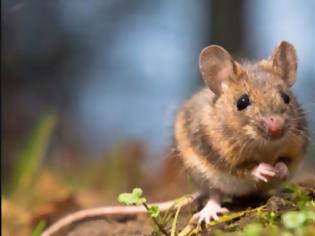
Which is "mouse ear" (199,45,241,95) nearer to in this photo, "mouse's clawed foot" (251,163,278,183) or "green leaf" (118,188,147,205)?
"mouse's clawed foot" (251,163,278,183)

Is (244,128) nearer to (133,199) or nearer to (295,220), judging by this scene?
(133,199)

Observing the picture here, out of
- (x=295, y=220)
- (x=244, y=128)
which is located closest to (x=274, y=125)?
(x=244, y=128)

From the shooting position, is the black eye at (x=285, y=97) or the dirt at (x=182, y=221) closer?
the dirt at (x=182, y=221)

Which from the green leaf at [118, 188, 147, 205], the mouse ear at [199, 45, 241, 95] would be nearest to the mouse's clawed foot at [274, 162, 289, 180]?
the mouse ear at [199, 45, 241, 95]

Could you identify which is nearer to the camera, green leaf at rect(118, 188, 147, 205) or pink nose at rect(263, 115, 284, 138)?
green leaf at rect(118, 188, 147, 205)

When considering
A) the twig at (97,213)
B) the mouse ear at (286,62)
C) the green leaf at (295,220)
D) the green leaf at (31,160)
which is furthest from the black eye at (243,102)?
the green leaf at (31,160)

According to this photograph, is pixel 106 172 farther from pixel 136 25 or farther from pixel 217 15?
pixel 136 25

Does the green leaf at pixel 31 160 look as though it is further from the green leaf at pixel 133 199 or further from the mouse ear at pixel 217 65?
the green leaf at pixel 133 199
